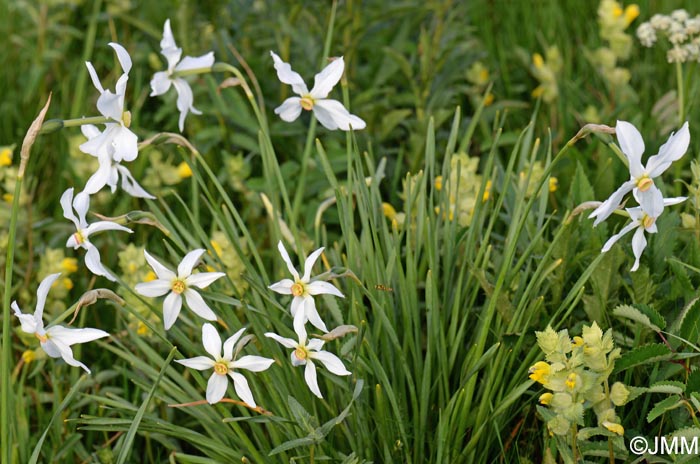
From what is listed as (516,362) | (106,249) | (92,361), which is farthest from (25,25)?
(516,362)

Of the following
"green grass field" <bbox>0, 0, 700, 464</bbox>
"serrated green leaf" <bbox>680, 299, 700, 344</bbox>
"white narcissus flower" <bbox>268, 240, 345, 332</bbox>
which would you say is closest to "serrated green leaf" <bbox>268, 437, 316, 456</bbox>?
"green grass field" <bbox>0, 0, 700, 464</bbox>

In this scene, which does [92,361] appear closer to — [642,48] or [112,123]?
[112,123]

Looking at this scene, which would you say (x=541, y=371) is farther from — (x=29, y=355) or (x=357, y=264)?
(x=29, y=355)

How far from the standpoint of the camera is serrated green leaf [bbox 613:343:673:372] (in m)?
1.46

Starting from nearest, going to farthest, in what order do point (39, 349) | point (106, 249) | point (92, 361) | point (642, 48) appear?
point (39, 349)
point (92, 361)
point (106, 249)
point (642, 48)

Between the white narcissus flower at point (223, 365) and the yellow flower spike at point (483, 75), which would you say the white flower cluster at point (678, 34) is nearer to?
the yellow flower spike at point (483, 75)

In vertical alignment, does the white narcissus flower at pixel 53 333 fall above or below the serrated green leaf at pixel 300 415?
above

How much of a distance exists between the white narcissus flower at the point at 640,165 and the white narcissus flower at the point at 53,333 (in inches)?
29.6

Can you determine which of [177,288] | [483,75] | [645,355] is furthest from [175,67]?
[483,75]

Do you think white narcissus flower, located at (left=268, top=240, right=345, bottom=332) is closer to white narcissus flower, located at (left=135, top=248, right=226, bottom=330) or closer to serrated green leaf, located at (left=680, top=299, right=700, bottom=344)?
white narcissus flower, located at (left=135, top=248, right=226, bottom=330)

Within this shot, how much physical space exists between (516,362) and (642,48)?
1.94 metres

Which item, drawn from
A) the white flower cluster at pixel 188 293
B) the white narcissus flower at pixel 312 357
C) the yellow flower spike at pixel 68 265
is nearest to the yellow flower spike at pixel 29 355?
the yellow flower spike at pixel 68 265

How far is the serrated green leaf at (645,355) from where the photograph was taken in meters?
1.46

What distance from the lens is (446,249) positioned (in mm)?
1758
